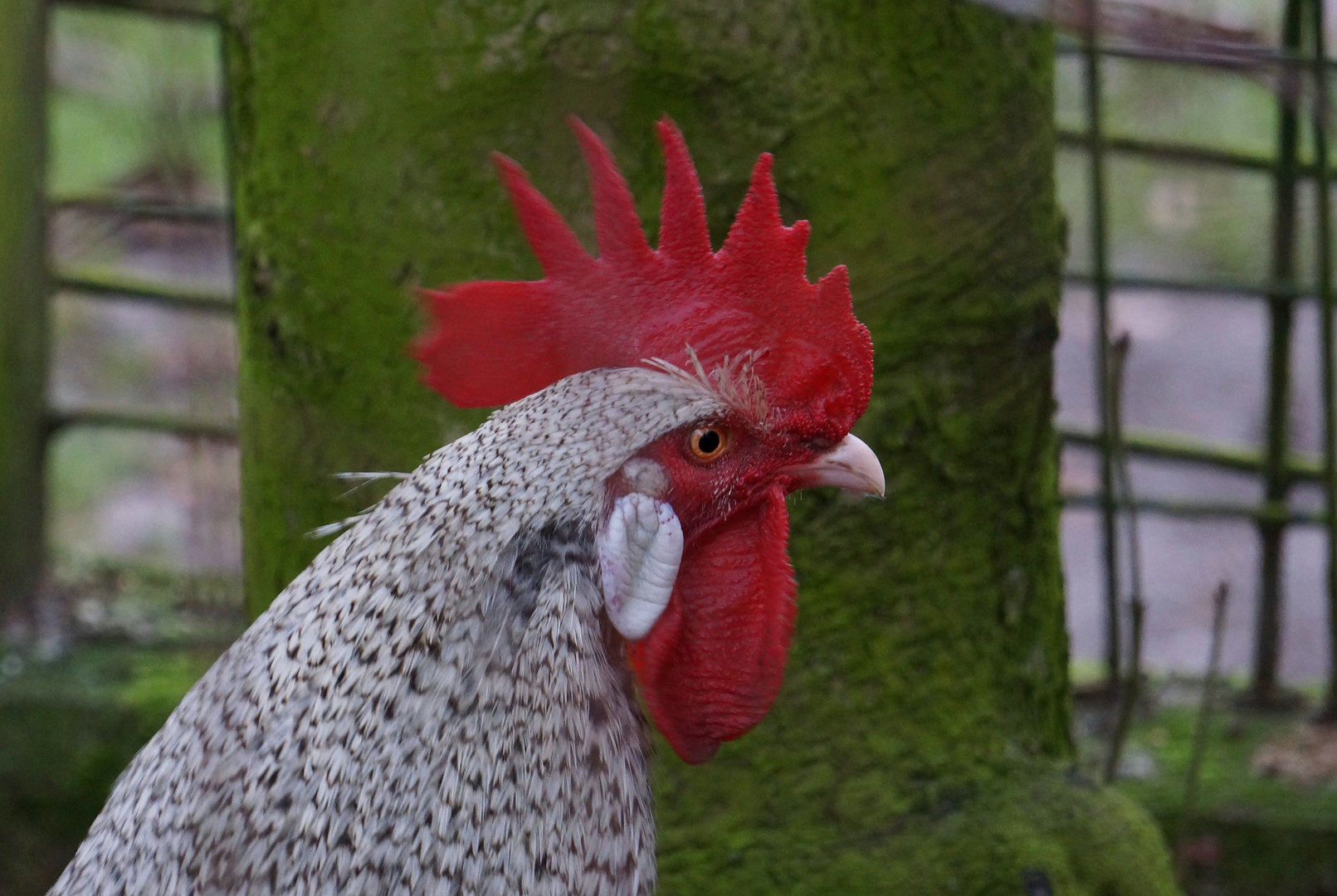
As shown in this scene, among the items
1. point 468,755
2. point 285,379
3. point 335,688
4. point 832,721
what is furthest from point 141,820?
point 832,721

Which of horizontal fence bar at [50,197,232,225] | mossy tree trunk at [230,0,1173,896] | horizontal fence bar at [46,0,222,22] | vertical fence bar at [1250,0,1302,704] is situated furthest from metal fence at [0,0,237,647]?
vertical fence bar at [1250,0,1302,704]

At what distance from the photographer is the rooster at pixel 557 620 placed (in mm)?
1724

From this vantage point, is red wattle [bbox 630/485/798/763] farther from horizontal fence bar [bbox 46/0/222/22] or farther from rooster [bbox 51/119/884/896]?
horizontal fence bar [bbox 46/0/222/22]

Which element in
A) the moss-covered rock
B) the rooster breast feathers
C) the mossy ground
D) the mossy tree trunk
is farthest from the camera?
the moss-covered rock

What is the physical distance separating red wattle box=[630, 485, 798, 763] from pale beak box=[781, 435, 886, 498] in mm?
51

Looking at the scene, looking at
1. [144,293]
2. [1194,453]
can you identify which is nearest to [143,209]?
[144,293]

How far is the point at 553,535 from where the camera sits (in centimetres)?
174

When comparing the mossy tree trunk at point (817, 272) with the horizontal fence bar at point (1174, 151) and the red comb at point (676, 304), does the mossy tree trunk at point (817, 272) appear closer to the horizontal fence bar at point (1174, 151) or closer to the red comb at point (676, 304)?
the red comb at point (676, 304)

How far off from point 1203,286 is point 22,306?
4198 millimetres

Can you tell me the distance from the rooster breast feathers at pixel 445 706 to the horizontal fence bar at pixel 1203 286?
9.55 feet

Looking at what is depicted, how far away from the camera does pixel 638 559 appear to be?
1803 mm

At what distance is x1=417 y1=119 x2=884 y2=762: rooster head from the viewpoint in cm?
187

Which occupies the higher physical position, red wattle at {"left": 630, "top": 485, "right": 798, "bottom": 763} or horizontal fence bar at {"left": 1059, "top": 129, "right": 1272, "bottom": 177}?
horizontal fence bar at {"left": 1059, "top": 129, "right": 1272, "bottom": 177}

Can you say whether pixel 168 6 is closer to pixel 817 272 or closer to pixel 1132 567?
pixel 817 272
